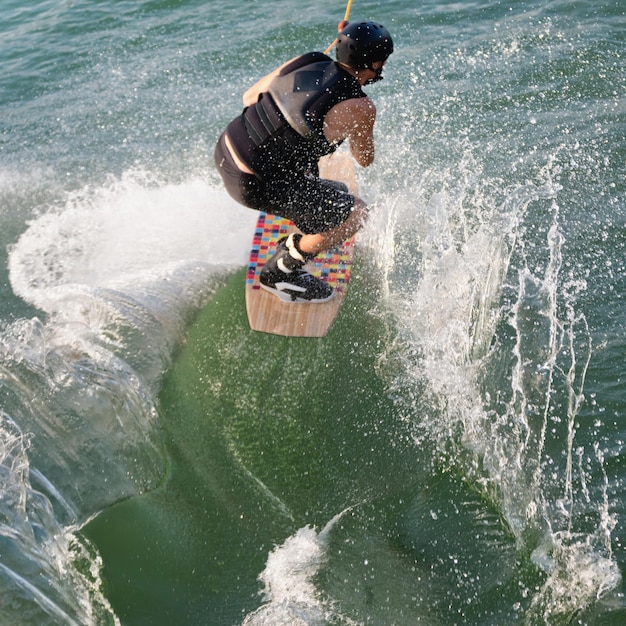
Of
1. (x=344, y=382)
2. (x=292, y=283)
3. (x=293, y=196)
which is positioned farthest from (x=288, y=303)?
(x=293, y=196)

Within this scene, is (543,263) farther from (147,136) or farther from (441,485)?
(147,136)

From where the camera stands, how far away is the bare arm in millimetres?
4156

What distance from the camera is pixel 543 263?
218 inches

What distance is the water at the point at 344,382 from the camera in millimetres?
3719

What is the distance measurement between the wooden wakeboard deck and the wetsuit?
699mm

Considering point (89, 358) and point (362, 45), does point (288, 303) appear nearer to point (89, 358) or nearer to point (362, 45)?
point (89, 358)

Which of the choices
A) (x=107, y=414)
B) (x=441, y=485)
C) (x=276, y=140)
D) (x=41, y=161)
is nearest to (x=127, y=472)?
(x=107, y=414)

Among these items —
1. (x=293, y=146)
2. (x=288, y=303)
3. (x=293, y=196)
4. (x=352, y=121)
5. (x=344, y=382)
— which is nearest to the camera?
(x=352, y=121)

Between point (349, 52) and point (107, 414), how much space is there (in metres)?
2.66

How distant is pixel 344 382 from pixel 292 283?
958 millimetres

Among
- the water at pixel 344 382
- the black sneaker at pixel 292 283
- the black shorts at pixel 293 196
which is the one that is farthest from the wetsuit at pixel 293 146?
the water at pixel 344 382

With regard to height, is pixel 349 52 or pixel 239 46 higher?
pixel 349 52

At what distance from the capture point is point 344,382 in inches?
193

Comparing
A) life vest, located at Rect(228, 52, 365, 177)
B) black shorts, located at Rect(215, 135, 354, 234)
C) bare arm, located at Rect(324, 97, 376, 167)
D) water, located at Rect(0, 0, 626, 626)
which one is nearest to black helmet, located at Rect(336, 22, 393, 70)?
life vest, located at Rect(228, 52, 365, 177)
